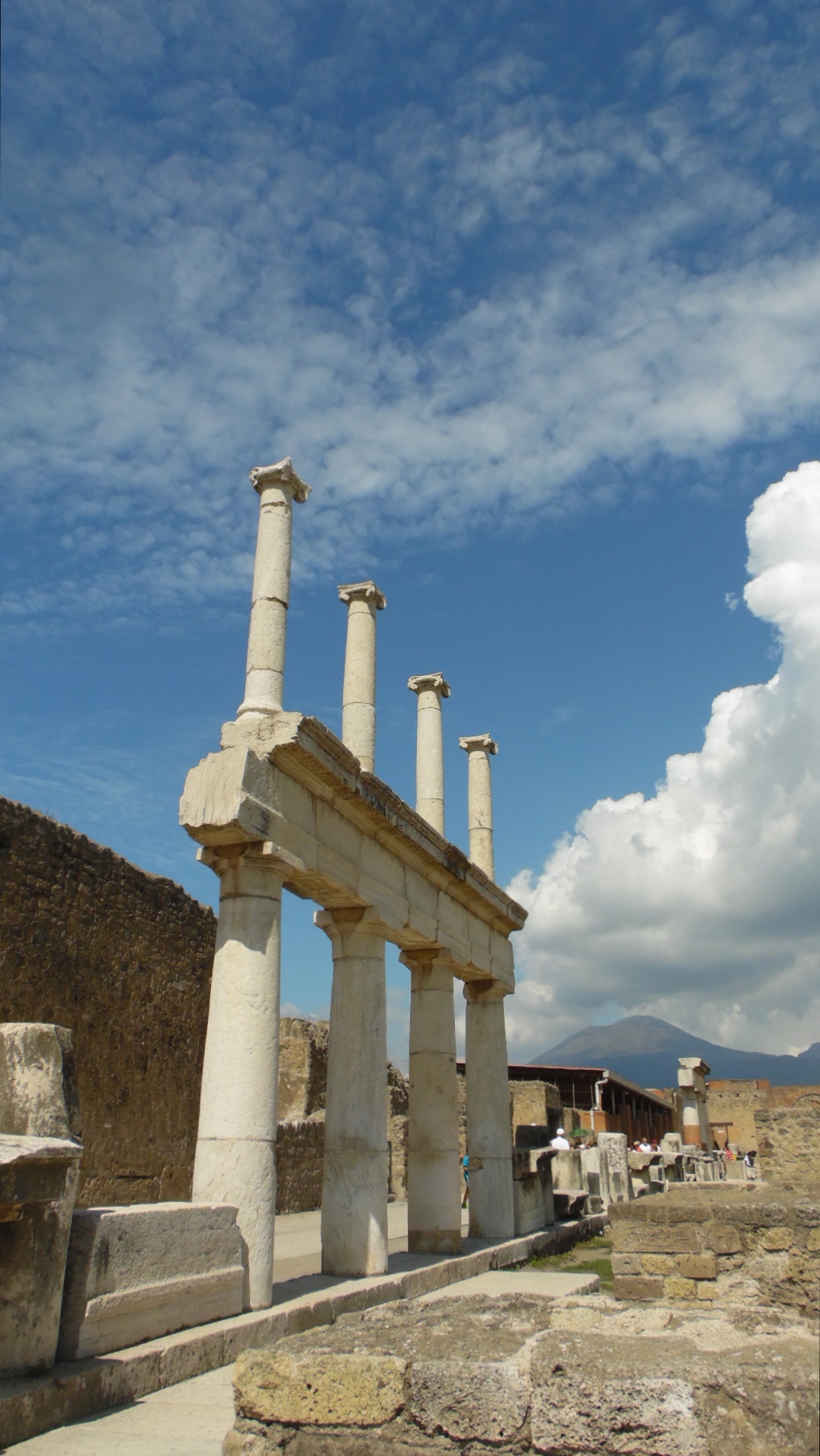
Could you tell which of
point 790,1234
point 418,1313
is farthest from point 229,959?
point 790,1234

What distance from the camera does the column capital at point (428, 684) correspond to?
44.2ft

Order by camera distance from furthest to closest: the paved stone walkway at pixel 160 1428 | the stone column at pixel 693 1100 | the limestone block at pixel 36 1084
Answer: the stone column at pixel 693 1100 → the limestone block at pixel 36 1084 → the paved stone walkway at pixel 160 1428

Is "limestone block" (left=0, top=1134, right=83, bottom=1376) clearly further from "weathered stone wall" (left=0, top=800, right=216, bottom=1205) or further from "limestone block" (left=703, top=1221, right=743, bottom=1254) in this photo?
"weathered stone wall" (left=0, top=800, right=216, bottom=1205)

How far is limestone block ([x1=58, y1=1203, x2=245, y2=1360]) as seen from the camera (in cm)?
521

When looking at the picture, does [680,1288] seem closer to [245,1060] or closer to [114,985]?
[245,1060]

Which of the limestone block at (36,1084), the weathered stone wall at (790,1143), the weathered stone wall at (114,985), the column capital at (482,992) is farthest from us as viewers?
the weathered stone wall at (790,1143)

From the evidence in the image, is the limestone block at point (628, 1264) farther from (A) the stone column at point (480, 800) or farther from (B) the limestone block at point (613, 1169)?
(B) the limestone block at point (613, 1169)

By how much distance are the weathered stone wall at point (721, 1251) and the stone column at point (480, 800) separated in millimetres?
7493

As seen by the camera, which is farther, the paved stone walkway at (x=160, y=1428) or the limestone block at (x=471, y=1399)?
the paved stone walkway at (x=160, y=1428)

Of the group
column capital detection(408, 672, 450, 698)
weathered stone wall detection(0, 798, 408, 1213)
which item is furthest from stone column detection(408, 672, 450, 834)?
weathered stone wall detection(0, 798, 408, 1213)

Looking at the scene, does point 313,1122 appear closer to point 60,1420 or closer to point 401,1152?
point 401,1152

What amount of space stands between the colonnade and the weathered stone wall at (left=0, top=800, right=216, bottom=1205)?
11.7 ft

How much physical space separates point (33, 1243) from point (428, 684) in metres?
9.39

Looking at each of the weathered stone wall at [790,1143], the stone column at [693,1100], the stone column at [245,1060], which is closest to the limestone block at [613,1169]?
the weathered stone wall at [790,1143]
